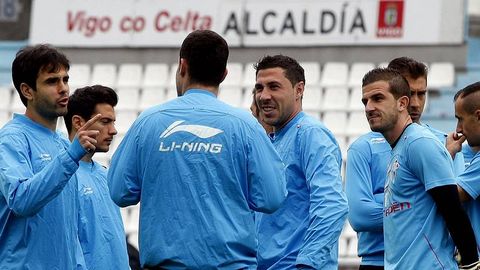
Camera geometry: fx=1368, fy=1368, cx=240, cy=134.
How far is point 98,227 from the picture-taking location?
895cm

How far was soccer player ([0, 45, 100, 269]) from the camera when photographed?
7.41 metres

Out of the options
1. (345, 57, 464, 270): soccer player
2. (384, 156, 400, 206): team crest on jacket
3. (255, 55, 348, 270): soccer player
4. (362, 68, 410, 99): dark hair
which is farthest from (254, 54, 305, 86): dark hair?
(384, 156, 400, 206): team crest on jacket

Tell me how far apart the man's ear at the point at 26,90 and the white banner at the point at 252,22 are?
43.9 feet

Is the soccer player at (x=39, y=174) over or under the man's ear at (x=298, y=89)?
under

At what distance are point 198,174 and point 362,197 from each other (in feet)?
7.03

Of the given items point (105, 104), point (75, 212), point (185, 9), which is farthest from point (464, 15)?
point (75, 212)

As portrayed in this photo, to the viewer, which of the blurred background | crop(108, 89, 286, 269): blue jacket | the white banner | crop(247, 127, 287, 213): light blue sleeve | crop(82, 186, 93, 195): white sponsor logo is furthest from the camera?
the white banner

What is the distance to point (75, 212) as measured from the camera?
8.05 m

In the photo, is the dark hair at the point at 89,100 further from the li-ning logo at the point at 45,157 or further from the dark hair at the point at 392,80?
the dark hair at the point at 392,80

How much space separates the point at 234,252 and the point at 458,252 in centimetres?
131

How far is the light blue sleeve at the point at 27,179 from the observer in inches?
290

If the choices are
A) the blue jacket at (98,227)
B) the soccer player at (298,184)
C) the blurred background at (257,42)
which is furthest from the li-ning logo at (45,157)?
the blurred background at (257,42)

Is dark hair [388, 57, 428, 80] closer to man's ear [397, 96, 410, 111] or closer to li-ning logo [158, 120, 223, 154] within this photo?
man's ear [397, 96, 410, 111]

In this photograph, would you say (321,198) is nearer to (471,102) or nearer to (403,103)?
(403,103)
